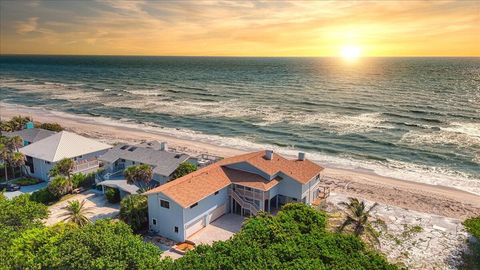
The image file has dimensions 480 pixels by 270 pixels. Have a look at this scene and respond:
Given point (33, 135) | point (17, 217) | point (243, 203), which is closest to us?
point (17, 217)

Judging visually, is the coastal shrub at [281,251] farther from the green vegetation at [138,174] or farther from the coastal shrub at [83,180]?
the coastal shrub at [83,180]

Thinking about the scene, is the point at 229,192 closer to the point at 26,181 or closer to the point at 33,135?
the point at 26,181

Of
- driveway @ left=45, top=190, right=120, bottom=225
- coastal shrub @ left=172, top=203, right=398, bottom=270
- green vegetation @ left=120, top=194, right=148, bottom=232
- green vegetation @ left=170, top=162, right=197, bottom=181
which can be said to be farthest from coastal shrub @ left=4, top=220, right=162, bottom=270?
green vegetation @ left=170, top=162, right=197, bottom=181

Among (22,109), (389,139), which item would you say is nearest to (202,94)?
(22,109)

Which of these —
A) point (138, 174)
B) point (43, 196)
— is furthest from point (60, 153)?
point (138, 174)

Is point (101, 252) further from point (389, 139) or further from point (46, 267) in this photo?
point (389, 139)

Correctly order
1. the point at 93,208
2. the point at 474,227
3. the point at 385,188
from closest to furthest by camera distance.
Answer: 1. the point at 474,227
2. the point at 93,208
3. the point at 385,188
